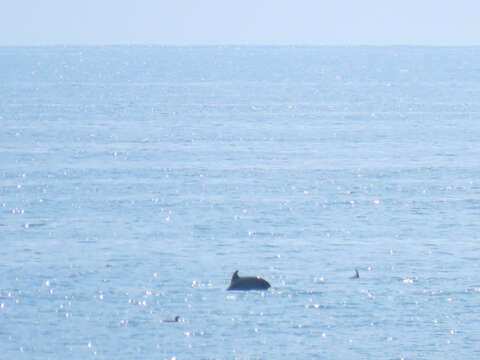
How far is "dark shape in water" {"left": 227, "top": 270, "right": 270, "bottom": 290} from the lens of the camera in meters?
37.1

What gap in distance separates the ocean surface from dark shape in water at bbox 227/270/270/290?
362 millimetres

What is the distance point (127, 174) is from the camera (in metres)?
63.9

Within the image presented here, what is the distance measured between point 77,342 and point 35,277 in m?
7.44

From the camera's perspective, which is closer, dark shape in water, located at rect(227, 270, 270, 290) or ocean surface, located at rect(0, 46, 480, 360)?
ocean surface, located at rect(0, 46, 480, 360)

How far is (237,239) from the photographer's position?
45.9 metres

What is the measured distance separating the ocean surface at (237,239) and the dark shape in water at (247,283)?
1.19 feet

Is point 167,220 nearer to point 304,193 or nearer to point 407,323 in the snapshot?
point 304,193

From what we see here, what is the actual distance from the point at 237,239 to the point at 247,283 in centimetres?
883

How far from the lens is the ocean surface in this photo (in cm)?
3241

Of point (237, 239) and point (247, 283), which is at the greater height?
point (237, 239)

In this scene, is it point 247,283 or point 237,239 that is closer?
point 247,283

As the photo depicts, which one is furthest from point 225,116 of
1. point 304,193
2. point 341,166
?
point 304,193

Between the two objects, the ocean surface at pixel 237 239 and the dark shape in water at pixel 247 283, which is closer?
the ocean surface at pixel 237 239

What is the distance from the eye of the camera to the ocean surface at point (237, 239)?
3241cm
